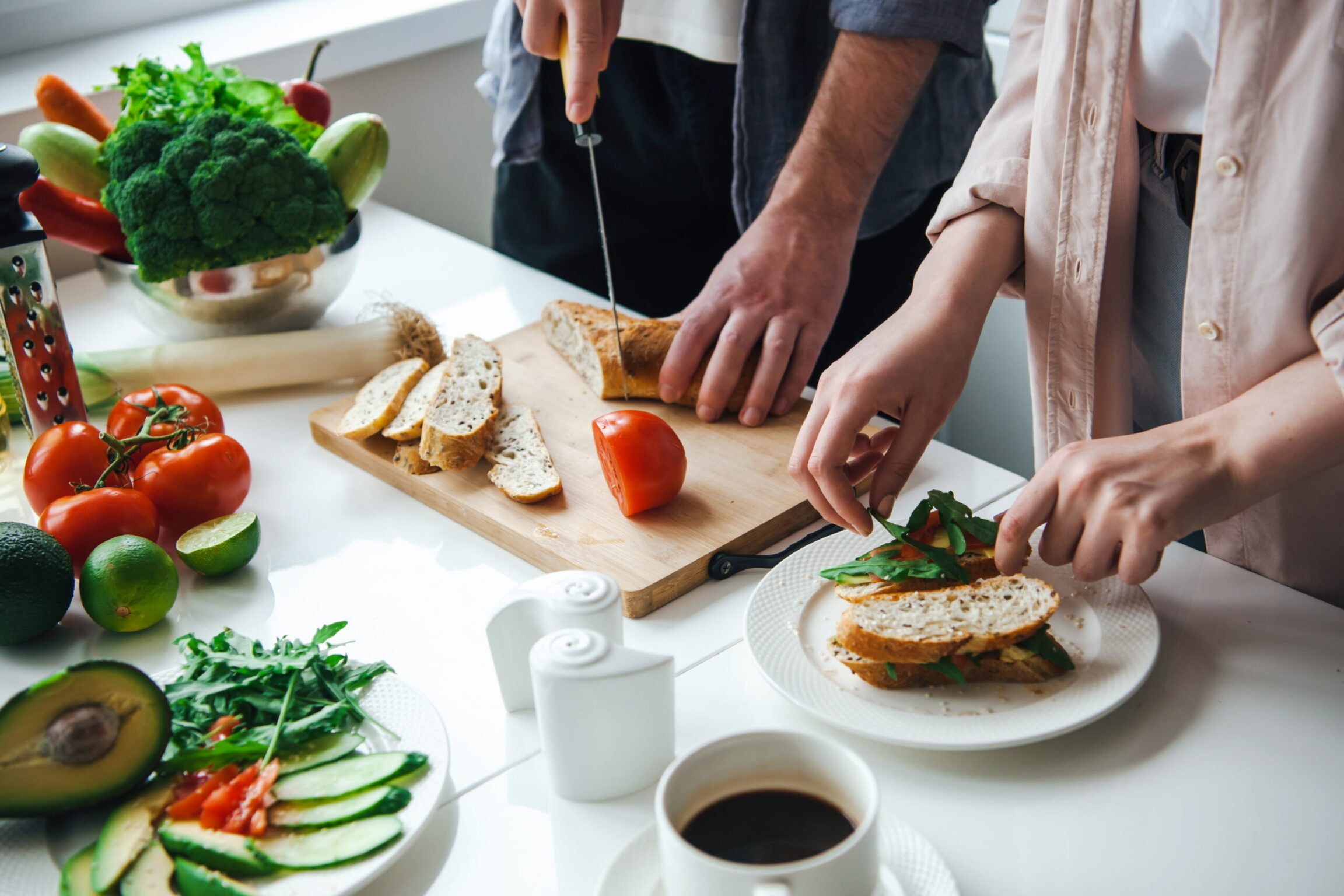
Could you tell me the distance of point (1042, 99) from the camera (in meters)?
1.26

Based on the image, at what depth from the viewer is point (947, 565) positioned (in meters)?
1.12

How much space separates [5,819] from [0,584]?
1.08 feet

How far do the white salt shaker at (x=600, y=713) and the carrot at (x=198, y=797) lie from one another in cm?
27

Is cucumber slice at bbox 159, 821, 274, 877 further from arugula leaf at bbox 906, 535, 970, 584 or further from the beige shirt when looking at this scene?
the beige shirt

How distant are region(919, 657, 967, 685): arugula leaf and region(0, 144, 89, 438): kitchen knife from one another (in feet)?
3.96

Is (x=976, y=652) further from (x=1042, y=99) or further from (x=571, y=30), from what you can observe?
(x=571, y=30)

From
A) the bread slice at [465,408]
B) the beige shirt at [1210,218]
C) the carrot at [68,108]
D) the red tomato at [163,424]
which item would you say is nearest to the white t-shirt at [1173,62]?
the beige shirt at [1210,218]

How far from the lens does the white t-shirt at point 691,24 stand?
1.88 metres

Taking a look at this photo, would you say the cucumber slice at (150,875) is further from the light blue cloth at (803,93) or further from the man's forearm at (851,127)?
the light blue cloth at (803,93)

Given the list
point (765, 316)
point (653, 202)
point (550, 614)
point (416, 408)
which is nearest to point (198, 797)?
point (550, 614)

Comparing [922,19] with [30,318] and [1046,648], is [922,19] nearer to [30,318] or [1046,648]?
[1046,648]

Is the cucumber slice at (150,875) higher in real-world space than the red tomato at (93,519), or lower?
lower

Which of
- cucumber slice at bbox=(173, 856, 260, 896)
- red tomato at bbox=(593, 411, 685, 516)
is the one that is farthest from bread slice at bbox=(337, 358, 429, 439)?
cucumber slice at bbox=(173, 856, 260, 896)

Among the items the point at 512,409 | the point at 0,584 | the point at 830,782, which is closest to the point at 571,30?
the point at 512,409
